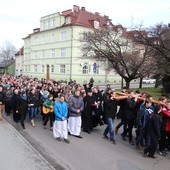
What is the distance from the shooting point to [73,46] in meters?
58.5

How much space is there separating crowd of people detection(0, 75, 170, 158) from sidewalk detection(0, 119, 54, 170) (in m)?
1.48

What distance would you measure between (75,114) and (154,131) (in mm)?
3659

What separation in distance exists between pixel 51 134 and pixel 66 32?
4972cm

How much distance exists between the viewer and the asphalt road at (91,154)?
27.0ft

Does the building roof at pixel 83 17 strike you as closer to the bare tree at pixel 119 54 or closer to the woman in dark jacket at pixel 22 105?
the bare tree at pixel 119 54

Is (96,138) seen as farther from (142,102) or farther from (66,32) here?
(66,32)

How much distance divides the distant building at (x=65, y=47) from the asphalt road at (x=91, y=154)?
136ft

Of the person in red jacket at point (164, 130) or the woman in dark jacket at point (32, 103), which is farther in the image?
the woman in dark jacket at point (32, 103)

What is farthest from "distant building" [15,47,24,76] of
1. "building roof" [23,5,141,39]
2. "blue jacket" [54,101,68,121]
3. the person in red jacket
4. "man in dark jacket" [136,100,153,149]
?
the person in red jacket

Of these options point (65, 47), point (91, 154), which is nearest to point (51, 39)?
point (65, 47)

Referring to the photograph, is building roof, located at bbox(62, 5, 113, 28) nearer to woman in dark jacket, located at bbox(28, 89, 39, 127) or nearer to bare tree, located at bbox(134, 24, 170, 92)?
bare tree, located at bbox(134, 24, 170, 92)

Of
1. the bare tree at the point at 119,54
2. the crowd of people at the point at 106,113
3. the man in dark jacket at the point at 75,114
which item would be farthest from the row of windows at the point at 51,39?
the man in dark jacket at the point at 75,114

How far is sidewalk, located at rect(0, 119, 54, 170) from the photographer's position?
25.2 ft

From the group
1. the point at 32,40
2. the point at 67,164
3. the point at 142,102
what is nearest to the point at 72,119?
the point at 142,102
